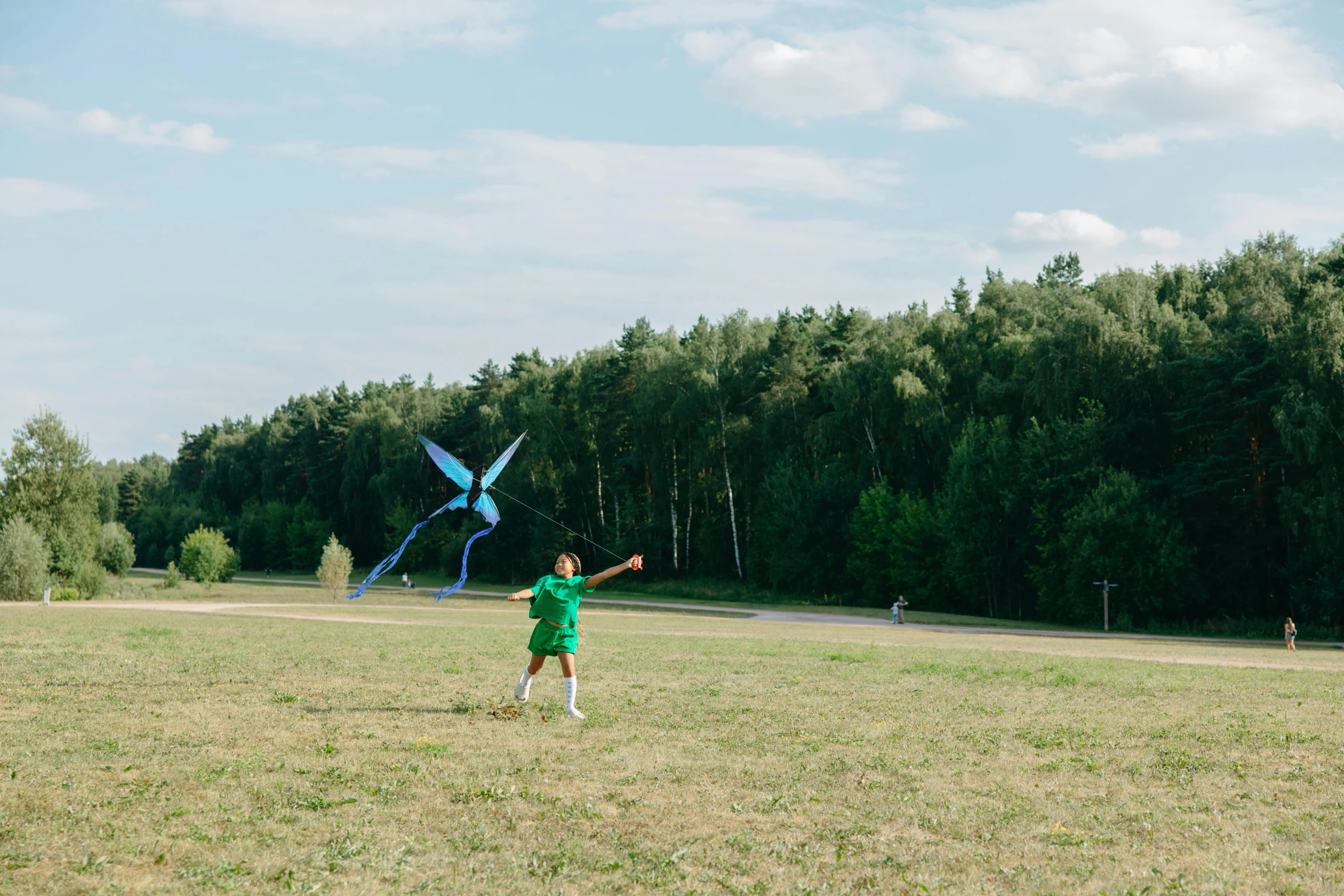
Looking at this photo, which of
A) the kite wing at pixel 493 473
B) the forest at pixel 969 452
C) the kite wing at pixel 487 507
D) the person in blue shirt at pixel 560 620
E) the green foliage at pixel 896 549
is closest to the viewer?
the person in blue shirt at pixel 560 620

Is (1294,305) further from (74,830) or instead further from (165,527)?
(165,527)

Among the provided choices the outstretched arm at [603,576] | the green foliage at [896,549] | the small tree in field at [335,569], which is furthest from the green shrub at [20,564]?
the outstretched arm at [603,576]

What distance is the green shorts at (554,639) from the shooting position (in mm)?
13109

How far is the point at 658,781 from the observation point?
9.45 metres

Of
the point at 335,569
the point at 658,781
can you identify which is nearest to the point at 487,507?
the point at 658,781

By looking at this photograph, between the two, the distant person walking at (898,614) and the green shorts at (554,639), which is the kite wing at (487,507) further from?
the distant person walking at (898,614)

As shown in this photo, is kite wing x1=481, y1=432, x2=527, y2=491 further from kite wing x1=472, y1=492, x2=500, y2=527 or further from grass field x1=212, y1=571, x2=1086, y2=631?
grass field x1=212, y1=571, x2=1086, y2=631

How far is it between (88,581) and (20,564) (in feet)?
19.6

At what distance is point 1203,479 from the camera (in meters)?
48.2

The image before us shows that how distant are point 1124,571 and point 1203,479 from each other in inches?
240

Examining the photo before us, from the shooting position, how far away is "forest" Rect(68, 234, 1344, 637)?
152ft

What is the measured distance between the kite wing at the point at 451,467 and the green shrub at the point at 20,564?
43621mm

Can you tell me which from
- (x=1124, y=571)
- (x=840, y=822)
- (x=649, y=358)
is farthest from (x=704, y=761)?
(x=649, y=358)

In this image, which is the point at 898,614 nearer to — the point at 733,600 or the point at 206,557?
the point at 733,600
